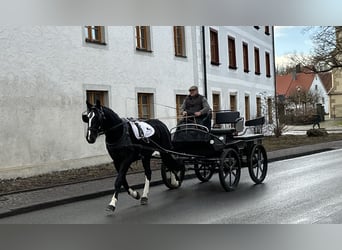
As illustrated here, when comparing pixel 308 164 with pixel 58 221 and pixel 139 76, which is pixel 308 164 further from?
pixel 58 221

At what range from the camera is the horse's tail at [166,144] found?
6.95 metres

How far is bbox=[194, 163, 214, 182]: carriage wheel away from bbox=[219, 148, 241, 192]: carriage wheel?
30cm

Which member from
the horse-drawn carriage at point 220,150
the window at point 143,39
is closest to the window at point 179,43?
the window at point 143,39

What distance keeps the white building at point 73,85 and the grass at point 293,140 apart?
86.1 inches

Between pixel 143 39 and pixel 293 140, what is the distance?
6.55m

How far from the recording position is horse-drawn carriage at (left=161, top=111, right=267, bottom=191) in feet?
23.5

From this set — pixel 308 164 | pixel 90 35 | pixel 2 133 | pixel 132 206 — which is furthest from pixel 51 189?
pixel 308 164

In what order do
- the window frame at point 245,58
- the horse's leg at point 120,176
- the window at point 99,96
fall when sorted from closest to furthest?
the horse's leg at point 120,176 < the window at point 99,96 < the window frame at point 245,58

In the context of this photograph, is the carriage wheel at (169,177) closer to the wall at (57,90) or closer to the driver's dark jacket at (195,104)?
the wall at (57,90)

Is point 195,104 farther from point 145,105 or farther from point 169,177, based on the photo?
point 145,105

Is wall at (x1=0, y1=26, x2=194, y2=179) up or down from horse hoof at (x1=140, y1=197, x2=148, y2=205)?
up

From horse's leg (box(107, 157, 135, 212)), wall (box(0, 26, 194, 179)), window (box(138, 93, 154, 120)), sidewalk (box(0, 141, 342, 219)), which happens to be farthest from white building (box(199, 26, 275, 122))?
horse's leg (box(107, 157, 135, 212))

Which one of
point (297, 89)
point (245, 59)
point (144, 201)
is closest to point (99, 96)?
point (144, 201)

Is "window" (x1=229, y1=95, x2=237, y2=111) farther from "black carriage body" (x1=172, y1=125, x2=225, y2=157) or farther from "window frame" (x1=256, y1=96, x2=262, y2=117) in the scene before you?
"black carriage body" (x1=172, y1=125, x2=225, y2=157)
